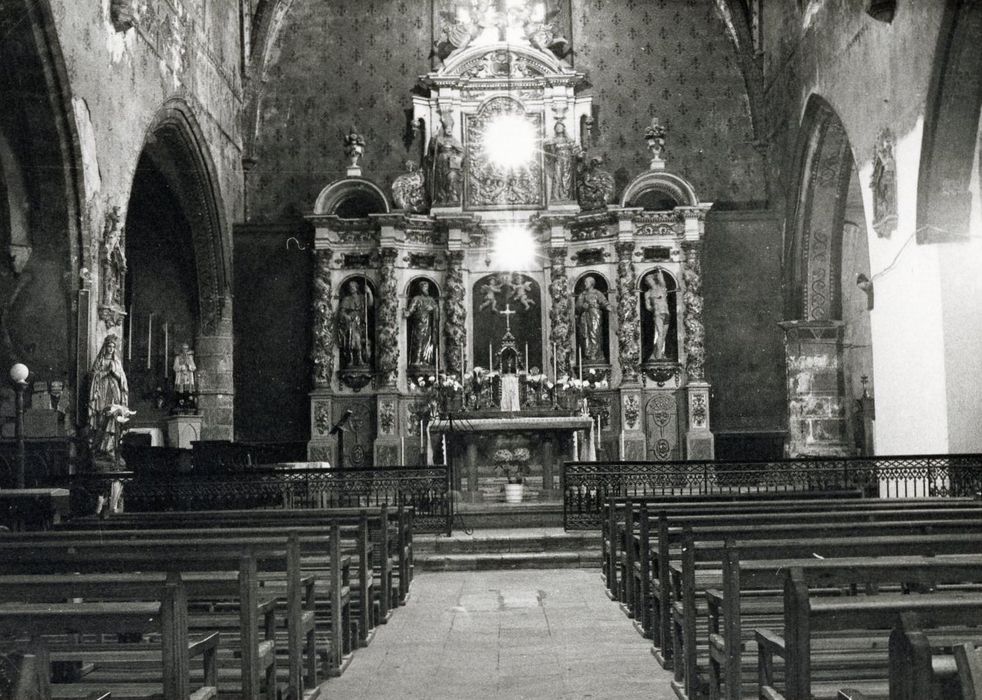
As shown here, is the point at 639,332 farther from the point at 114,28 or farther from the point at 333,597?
the point at 333,597

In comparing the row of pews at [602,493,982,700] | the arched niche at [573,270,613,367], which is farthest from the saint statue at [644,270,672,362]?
the row of pews at [602,493,982,700]

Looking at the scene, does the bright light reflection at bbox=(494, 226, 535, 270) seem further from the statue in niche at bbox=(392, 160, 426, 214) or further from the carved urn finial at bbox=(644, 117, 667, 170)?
the carved urn finial at bbox=(644, 117, 667, 170)

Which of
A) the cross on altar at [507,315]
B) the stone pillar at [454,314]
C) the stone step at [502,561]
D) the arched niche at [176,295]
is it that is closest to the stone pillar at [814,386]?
the cross on altar at [507,315]

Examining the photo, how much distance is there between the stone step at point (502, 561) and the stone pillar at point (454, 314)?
24.3 ft

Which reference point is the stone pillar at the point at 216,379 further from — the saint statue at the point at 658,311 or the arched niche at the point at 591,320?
the saint statue at the point at 658,311

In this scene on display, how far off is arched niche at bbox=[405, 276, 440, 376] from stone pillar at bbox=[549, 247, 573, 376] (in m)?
2.01

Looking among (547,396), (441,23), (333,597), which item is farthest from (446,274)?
(333,597)

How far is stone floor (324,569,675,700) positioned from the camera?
5.64m

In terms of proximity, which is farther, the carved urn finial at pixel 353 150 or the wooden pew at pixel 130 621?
the carved urn finial at pixel 353 150

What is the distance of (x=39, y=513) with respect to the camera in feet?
26.1

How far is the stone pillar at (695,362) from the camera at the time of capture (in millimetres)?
17281

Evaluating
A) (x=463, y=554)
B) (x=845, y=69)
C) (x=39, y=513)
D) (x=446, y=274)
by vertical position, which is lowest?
(x=463, y=554)

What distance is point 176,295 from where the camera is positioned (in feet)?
58.2

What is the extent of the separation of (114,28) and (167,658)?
1112 centimetres
